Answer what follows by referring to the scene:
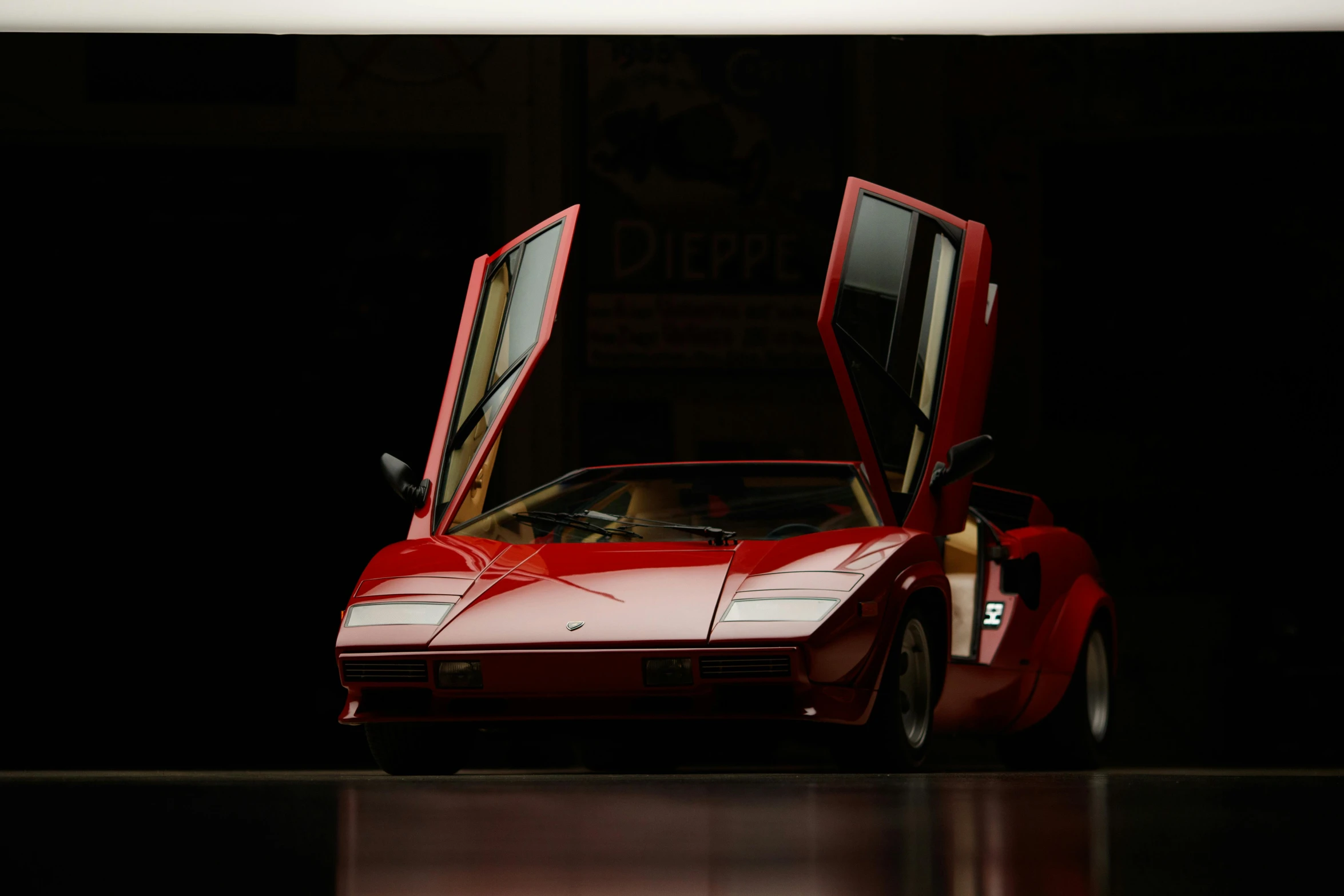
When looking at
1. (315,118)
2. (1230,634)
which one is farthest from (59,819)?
(1230,634)

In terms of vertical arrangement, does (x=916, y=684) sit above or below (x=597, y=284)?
below

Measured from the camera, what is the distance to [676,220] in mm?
9156

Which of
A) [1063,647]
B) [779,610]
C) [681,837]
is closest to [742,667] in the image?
[779,610]

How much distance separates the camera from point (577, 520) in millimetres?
4910

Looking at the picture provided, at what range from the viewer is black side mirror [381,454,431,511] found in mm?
4945

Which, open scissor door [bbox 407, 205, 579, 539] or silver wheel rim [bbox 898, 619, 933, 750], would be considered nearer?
silver wheel rim [bbox 898, 619, 933, 750]

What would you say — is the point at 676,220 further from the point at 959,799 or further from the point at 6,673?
the point at 959,799

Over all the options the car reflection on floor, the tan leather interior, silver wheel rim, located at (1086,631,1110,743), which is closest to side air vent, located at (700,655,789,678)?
the car reflection on floor

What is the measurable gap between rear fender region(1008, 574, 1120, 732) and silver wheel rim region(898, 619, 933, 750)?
104cm

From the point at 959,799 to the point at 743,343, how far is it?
6181 mm

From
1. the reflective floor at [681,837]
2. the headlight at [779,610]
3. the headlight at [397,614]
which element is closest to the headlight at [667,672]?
the headlight at [779,610]

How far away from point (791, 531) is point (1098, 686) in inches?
88.8

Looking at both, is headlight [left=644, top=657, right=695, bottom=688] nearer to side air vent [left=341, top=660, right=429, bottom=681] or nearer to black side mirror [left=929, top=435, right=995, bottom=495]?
side air vent [left=341, top=660, right=429, bottom=681]

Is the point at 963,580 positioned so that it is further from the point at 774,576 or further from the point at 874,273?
the point at 774,576
